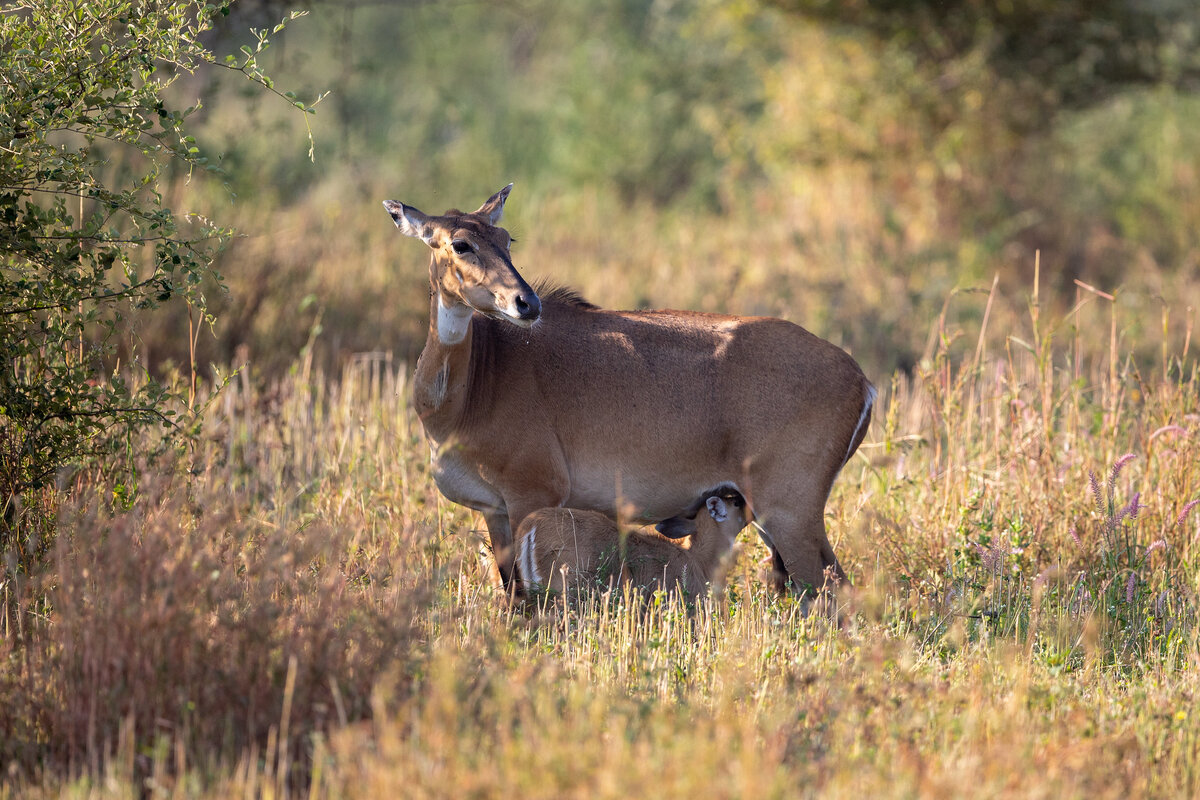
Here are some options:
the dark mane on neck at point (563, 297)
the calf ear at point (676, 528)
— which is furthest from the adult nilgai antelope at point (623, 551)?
the dark mane on neck at point (563, 297)

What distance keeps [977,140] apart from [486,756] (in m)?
14.6

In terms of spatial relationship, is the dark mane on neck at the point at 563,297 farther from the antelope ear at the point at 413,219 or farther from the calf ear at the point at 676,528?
the calf ear at the point at 676,528

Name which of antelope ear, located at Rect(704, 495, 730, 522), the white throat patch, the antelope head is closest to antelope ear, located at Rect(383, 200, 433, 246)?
the antelope head

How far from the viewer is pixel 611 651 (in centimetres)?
573

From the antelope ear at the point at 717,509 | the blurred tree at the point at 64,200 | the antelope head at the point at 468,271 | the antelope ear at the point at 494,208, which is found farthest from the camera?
the antelope ear at the point at 494,208

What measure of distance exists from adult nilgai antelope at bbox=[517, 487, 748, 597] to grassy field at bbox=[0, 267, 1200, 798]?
196 mm

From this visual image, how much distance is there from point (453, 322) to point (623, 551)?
1607 mm

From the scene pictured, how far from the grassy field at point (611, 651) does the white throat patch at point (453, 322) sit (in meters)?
1.11

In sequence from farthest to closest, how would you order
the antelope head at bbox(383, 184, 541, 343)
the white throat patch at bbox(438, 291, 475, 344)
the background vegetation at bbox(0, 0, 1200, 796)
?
the white throat patch at bbox(438, 291, 475, 344), the antelope head at bbox(383, 184, 541, 343), the background vegetation at bbox(0, 0, 1200, 796)

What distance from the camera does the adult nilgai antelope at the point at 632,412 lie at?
6641 mm

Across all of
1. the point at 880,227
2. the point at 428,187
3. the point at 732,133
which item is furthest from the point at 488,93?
the point at 880,227

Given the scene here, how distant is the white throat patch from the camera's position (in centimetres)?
668

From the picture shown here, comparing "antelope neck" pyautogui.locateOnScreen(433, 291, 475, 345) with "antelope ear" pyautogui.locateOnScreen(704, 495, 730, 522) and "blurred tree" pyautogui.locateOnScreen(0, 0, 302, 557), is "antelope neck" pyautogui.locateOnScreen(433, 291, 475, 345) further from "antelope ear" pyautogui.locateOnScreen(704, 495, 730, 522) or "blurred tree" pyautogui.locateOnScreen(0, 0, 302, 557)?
"antelope ear" pyautogui.locateOnScreen(704, 495, 730, 522)

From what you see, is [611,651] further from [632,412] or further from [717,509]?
[632,412]
